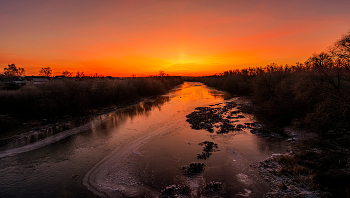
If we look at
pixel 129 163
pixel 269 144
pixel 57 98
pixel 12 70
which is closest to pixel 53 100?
pixel 57 98

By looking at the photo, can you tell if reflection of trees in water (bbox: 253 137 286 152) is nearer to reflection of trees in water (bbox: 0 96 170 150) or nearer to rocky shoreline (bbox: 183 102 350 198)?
rocky shoreline (bbox: 183 102 350 198)

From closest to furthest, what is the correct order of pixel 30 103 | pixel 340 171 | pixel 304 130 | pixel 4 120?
1. pixel 340 171
2. pixel 304 130
3. pixel 4 120
4. pixel 30 103

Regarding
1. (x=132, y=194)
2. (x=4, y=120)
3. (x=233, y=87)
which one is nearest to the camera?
(x=132, y=194)

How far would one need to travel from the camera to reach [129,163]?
1237cm

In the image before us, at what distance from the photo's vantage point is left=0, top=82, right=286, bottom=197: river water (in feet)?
30.8

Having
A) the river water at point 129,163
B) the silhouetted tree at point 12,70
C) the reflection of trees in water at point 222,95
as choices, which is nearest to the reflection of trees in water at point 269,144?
the river water at point 129,163

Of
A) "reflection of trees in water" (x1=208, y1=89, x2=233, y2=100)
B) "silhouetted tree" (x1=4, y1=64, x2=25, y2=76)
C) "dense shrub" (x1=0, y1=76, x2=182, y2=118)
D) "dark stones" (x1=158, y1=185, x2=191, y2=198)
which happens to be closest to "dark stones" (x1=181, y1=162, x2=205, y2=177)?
"dark stones" (x1=158, y1=185, x2=191, y2=198)

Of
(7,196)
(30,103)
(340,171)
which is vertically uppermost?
(30,103)

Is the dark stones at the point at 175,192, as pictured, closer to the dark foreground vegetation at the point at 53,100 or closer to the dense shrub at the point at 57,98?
the dark foreground vegetation at the point at 53,100

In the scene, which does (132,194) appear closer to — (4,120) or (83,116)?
(4,120)

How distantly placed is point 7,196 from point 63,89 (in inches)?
842

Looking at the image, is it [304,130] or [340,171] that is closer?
[340,171]

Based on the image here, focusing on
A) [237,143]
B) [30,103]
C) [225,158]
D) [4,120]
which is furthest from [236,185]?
[30,103]

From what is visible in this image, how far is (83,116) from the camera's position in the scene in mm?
27047
